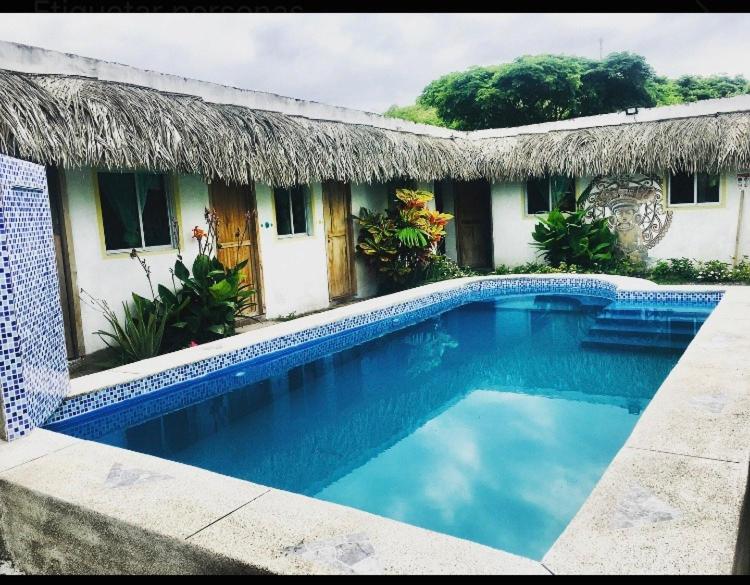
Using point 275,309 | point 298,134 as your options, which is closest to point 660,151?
point 298,134

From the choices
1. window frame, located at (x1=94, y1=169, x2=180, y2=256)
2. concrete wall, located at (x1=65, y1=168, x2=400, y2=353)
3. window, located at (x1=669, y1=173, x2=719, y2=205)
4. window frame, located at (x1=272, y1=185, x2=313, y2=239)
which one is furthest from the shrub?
window frame, located at (x1=94, y1=169, x2=180, y2=256)

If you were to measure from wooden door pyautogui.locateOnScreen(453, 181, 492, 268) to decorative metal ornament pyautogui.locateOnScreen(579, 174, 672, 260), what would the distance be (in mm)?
2156

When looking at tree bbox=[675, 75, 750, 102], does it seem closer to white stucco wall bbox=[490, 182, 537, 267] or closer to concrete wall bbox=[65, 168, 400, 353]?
white stucco wall bbox=[490, 182, 537, 267]

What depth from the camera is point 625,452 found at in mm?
2758

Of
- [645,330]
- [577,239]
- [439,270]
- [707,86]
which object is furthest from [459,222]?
[707,86]

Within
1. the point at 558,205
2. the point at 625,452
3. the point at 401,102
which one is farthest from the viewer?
the point at 401,102

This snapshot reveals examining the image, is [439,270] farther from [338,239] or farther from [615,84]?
[615,84]

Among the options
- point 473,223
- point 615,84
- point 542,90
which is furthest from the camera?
point 615,84

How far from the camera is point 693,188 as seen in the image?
32.5 feet

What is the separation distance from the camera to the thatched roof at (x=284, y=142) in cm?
527

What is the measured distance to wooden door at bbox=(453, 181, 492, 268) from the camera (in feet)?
40.5

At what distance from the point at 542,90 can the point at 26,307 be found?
20.8 meters

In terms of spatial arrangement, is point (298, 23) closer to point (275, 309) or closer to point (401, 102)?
point (275, 309)
